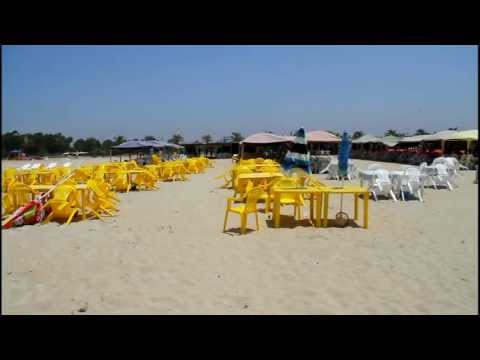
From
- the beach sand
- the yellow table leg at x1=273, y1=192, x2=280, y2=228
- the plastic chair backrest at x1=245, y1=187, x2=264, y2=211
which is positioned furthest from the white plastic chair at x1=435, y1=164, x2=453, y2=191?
the plastic chair backrest at x1=245, y1=187, x2=264, y2=211

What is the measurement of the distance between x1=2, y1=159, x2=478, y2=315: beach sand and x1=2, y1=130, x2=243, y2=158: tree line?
0.50ft

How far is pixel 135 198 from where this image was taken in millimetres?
8469

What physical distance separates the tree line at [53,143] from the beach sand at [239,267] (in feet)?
0.50

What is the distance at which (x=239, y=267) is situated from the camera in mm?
3602

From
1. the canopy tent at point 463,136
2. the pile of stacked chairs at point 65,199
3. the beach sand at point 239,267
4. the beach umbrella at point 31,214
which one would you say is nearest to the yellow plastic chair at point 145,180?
the pile of stacked chairs at point 65,199

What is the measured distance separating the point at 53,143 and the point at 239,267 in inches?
967

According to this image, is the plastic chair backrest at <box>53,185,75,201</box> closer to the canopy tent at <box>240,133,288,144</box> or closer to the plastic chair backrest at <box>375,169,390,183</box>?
the plastic chair backrest at <box>375,169,390,183</box>

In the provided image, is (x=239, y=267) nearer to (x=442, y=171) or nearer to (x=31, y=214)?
(x=31, y=214)

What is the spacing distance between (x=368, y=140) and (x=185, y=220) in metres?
26.9

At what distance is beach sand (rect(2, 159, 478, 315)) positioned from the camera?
278 cm

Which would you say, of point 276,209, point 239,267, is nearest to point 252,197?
point 276,209

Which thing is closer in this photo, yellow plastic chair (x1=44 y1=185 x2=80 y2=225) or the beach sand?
the beach sand

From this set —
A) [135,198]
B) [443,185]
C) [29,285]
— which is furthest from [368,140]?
[29,285]

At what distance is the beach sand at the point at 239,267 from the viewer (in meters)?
2.78
